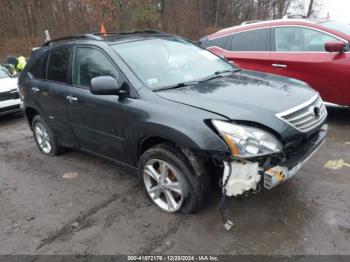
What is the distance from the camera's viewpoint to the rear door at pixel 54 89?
437 centimetres

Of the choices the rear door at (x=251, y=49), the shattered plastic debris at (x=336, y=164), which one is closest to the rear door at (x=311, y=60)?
the rear door at (x=251, y=49)

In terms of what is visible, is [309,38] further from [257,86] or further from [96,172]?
[96,172]

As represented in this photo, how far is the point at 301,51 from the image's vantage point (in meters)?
5.71

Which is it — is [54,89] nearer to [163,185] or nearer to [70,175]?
[70,175]

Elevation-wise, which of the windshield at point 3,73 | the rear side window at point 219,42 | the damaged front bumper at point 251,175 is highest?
the rear side window at point 219,42

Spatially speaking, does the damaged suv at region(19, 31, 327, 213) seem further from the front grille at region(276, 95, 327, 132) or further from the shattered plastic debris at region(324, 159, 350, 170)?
the shattered plastic debris at region(324, 159, 350, 170)

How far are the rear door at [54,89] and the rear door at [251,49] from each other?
3.34 m

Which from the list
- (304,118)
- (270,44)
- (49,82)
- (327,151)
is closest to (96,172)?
(49,82)

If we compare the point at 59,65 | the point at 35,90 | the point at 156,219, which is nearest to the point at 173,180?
the point at 156,219

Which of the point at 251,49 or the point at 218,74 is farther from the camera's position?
the point at 251,49

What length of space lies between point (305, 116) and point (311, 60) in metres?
2.81

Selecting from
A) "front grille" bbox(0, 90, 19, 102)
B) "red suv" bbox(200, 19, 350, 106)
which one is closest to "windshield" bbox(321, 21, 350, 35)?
"red suv" bbox(200, 19, 350, 106)

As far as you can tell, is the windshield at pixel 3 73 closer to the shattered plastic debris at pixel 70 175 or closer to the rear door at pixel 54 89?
the rear door at pixel 54 89

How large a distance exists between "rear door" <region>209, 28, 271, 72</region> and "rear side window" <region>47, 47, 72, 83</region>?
333cm
